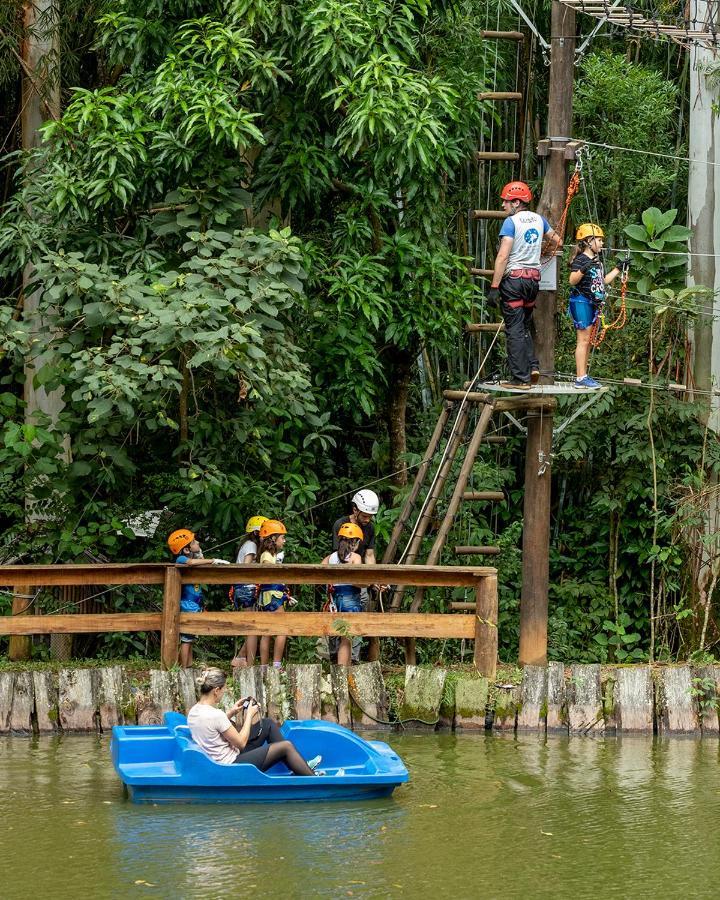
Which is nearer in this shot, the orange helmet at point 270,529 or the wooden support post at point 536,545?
the orange helmet at point 270,529

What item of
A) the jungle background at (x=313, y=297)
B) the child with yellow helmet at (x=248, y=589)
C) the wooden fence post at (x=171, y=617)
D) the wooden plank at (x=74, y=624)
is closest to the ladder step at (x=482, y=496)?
the jungle background at (x=313, y=297)

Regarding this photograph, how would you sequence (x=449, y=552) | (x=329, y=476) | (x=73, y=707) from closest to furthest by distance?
(x=73, y=707) → (x=449, y=552) → (x=329, y=476)

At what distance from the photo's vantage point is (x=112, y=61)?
1184 cm

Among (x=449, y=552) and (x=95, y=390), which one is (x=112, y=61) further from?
(x=449, y=552)

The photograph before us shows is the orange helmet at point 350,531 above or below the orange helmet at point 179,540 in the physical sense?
above

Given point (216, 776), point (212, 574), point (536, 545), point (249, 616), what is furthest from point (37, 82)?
point (216, 776)

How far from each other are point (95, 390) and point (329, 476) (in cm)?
400

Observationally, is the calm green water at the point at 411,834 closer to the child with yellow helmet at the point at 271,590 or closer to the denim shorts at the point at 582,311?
the child with yellow helmet at the point at 271,590

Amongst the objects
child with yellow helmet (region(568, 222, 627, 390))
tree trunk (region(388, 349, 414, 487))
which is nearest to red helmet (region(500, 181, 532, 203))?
child with yellow helmet (region(568, 222, 627, 390))

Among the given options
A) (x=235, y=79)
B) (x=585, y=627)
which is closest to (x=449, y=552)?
(x=585, y=627)

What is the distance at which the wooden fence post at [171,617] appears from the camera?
34.6ft

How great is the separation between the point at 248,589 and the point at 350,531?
40.6 inches

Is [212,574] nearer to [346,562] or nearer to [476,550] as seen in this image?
[346,562]

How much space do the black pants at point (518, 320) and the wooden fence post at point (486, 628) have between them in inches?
63.9
